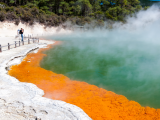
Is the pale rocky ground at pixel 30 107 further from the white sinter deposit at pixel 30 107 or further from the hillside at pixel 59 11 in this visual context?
the hillside at pixel 59 11

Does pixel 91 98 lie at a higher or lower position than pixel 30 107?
lower

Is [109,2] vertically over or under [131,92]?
over

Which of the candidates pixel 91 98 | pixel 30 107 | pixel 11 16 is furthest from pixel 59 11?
pixel 30 107

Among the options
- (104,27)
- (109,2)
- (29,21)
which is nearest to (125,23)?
(104,27)

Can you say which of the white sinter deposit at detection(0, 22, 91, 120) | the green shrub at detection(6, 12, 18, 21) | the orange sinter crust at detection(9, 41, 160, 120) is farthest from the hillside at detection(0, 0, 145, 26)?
the white sinter deposit at detection(0, 22, 91, 120)

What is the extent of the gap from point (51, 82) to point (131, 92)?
3315 millimetres

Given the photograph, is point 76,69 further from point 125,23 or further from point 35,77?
point 125,23

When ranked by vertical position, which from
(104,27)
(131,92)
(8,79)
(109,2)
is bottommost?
(131,92)

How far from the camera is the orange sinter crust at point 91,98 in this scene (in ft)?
13.7

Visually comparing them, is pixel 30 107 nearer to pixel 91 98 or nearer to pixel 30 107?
pixel 30 107

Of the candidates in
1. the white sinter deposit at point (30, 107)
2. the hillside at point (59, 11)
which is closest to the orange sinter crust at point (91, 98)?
the white sinter deposit at point (30, 107)

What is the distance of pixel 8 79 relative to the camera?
17.9ft

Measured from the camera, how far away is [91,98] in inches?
196

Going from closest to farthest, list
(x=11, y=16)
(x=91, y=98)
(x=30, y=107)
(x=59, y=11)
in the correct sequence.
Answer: (x=30, y=107) → (x=91, y=98) → (x=11, y=16) → (x=59, y=11)
